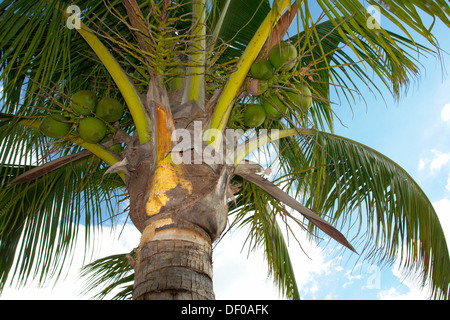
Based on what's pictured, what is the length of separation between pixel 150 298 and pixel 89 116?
1086 mm

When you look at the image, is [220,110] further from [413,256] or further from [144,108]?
[413,256]

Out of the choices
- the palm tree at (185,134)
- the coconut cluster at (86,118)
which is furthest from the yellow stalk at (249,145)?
the coconut cluster at (86,118)

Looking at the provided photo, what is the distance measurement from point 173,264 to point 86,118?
0.94 m

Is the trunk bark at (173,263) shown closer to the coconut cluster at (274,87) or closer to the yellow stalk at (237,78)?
the yellow stalk at (237,78)

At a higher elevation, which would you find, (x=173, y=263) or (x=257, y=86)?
(x=257, y=86)

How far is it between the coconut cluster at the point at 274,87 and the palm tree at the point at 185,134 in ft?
0.03

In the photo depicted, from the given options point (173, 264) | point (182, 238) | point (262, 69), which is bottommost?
point (173, 264)

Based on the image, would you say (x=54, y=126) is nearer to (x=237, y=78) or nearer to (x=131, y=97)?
(x=131, y=97)

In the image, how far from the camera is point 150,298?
4.44 ft

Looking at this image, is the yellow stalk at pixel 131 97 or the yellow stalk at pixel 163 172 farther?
the yellow stalk at pixel 131 97

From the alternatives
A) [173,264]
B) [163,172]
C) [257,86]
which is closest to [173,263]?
[173,264]

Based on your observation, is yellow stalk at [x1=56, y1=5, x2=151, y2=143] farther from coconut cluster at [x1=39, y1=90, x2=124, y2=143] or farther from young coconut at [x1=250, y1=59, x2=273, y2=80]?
young coconut at [x1=250, y1=59, x2=273, y2=80]

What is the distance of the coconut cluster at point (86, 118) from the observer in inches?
78.4

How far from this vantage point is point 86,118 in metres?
2.01
